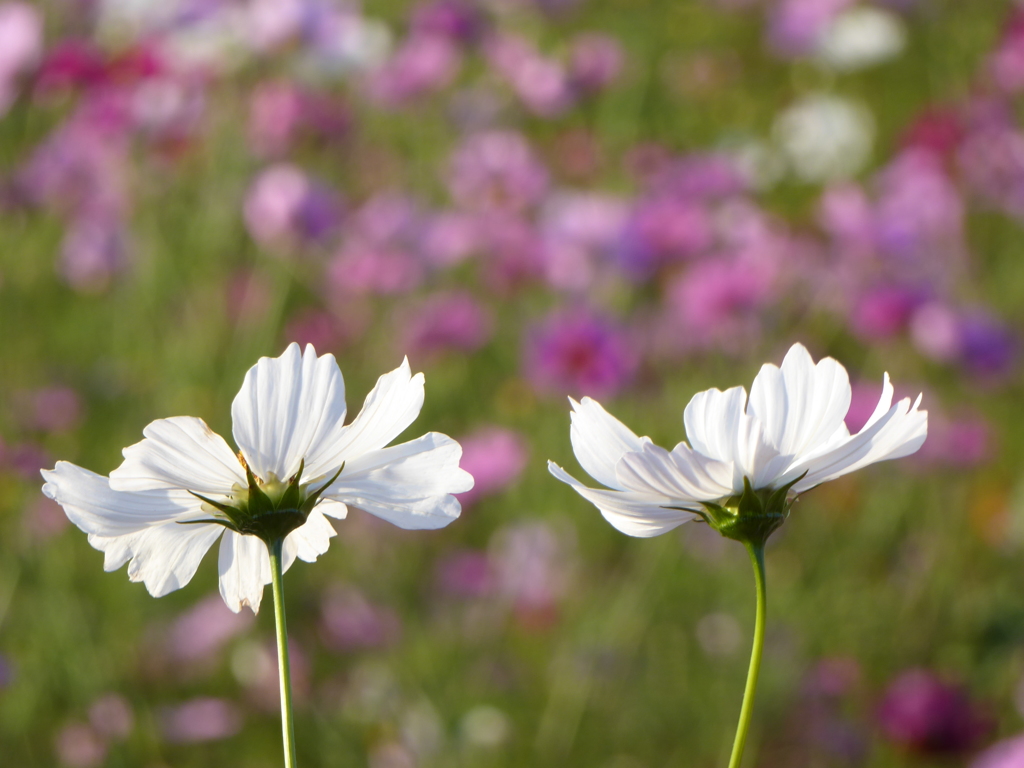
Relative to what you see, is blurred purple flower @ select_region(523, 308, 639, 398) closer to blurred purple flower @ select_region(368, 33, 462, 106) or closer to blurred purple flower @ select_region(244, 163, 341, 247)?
blurred purple flower @ select_region(244, 163, 341, 247)

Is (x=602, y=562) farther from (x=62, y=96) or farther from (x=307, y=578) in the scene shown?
(x=62, y=96)

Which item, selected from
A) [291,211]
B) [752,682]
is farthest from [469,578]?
[752,682]

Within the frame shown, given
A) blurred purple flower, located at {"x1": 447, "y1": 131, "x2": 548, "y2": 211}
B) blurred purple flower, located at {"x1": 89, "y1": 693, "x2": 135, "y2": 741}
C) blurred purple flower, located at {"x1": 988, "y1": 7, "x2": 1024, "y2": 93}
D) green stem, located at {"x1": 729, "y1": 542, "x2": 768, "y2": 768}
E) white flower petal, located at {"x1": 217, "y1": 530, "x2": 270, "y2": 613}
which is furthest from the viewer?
blurred purple flower, located at {"x1": 988, "y1": 7, "x2": 1024, "y2": 93}

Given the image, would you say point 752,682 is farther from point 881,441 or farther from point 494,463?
point 494,463

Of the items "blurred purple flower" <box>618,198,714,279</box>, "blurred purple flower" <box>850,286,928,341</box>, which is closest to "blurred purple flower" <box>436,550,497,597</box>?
"blurred purple flower" <box>618,198,714,279</box>

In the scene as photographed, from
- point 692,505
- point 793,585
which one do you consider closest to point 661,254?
point 793,585
